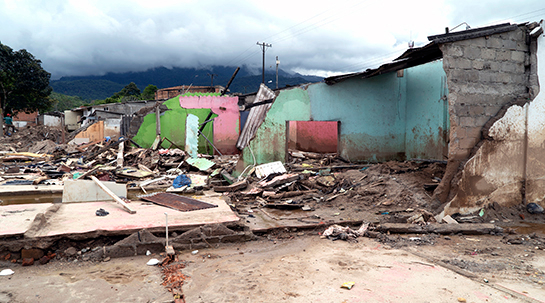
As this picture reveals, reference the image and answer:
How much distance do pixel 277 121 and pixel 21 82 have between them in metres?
32.8

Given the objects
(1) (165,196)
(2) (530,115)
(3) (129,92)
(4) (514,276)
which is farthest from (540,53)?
(3) (129,92)

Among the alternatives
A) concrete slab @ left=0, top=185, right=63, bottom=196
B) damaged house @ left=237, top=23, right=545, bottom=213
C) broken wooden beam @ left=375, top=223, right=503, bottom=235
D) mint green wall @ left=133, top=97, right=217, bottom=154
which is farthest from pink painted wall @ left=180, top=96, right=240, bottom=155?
broken wooden beam @ left=375, top=223, right=503, bottom=235

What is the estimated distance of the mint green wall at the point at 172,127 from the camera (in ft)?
49.9

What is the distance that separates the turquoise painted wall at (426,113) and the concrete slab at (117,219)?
6798mm

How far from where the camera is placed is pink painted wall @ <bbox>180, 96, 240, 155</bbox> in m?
15.7

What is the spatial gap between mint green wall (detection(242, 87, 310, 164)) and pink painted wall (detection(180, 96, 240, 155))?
21.5 feet

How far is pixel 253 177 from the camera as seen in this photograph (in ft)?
30.0

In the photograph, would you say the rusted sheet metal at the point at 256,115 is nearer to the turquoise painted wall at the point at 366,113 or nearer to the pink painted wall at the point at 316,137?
the pink painted wall at the point at 316,137

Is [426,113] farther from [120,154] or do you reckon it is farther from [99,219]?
[120,154]

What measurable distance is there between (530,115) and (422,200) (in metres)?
2.84

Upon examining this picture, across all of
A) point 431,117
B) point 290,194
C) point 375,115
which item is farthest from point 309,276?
point 431,117

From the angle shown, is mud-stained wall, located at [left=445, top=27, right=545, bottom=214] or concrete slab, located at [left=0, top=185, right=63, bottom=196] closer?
mud-stained wall, located at [left=445, top=27, right=545, bottom=214]

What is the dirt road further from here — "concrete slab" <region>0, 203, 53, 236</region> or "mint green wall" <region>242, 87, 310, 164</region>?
"mint green wall" <region>242, 87, 310, 164</region>

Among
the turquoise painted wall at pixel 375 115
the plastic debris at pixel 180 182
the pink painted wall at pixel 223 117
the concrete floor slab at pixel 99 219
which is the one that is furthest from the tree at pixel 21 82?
the concrete floor slab at pixel 99 219
